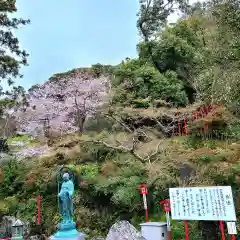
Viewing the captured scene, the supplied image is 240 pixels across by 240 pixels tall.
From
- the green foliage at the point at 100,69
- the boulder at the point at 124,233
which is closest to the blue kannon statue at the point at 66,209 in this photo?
the boulder at the point at 124,233

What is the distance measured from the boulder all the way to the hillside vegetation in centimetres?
148

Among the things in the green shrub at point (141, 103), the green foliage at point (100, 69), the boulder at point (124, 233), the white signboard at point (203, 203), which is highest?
the green foliage at point (100, 69)

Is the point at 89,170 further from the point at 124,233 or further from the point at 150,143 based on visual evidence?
the point at 124,233

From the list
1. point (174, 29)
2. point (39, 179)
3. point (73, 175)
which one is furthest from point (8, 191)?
point (174, 29)

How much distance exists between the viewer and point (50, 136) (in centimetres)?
1605

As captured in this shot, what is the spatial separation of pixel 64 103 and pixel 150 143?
7.63 metres

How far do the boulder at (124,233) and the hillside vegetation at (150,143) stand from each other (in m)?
1.48

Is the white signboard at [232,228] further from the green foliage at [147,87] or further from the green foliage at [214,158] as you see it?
the green foliage at [147,87]

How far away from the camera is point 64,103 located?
57.0ft

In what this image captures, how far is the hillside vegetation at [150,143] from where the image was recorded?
29.8 feet

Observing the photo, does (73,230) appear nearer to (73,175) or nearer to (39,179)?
(73,175)

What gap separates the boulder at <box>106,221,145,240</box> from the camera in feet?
22.6

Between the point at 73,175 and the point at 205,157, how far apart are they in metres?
4.65

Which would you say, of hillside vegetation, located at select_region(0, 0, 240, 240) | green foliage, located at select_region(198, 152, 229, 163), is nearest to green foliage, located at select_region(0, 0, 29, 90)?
hillside vegetation, located at select_region(0, 0, 240, 240)
